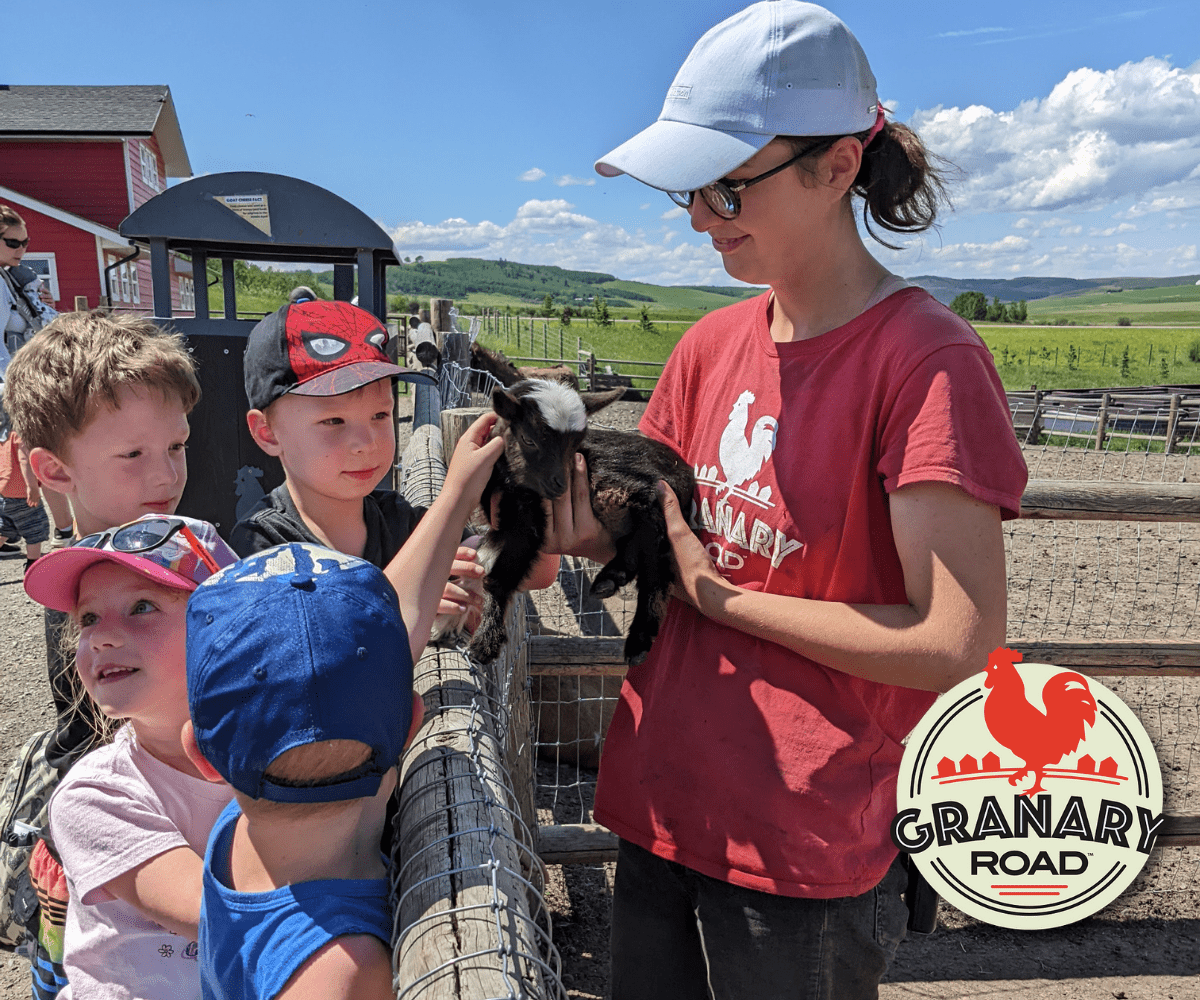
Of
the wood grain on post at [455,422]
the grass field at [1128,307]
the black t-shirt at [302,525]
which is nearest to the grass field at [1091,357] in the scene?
the grass field at [1128,307]

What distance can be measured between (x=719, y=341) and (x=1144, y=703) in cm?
516

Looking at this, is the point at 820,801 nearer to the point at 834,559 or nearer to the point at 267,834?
the point at 834,559

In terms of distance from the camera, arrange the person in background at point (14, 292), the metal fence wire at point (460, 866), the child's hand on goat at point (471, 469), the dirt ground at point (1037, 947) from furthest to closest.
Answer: the person in background at point (14, 292)
the dirt ground at point (1037, 947)
the child's hand on goat at point (471, 469)
the metal fence wire at point (460, 866)

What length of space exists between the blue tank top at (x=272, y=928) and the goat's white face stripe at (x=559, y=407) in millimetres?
1788

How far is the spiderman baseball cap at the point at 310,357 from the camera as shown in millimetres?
1923

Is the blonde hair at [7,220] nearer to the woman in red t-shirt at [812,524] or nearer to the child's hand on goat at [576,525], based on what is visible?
the child's hand on goat at [576,525]

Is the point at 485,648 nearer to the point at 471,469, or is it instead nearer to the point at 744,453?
the point at 471,469

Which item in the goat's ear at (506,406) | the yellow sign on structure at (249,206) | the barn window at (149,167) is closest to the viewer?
the goat's ear at (506,406)

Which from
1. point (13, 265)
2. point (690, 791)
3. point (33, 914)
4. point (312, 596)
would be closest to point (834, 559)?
point (690, 791)

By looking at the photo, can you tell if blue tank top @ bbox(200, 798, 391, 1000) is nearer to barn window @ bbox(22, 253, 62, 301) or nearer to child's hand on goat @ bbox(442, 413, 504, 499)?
child's hand on goat @ bbox(442, 413, 504, 499)

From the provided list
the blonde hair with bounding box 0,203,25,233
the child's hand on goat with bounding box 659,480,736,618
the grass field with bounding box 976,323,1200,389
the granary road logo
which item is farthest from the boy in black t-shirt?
the grass field with bounding box 976,323,1200,389

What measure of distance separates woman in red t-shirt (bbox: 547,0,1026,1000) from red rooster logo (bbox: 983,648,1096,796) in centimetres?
64

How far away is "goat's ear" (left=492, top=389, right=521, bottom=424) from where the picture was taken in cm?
278

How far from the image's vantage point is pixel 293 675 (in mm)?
1092
